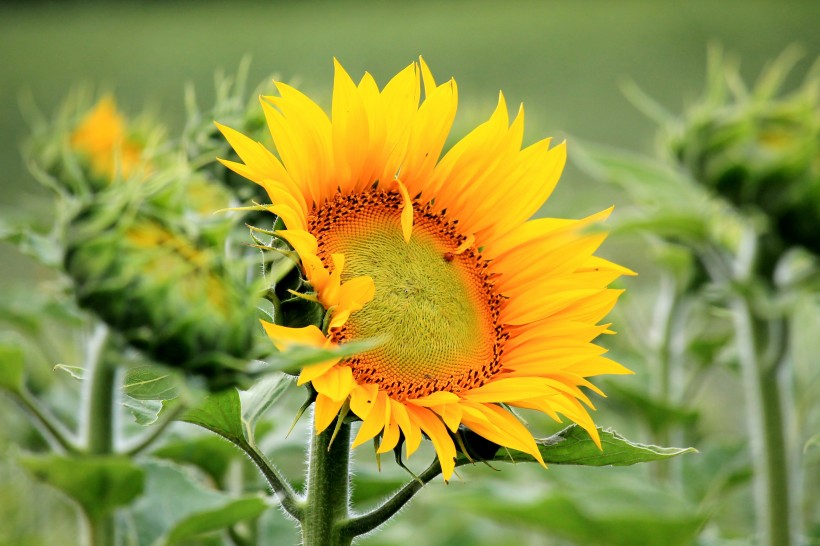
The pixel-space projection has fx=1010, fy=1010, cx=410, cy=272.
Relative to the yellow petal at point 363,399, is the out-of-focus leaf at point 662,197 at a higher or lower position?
higher

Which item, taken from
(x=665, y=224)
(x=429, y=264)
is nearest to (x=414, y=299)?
(x=429, y=264)

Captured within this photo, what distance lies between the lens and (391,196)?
0.61 meters

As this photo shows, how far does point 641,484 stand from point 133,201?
0.61 m

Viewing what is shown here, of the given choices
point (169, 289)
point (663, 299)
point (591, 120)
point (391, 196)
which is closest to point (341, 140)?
point (391, 196)

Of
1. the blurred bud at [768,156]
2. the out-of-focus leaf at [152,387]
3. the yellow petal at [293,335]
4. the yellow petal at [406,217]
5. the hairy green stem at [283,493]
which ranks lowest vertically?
the hairy green stem at [283,493]

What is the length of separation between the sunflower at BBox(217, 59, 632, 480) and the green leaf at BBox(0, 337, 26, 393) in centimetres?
23

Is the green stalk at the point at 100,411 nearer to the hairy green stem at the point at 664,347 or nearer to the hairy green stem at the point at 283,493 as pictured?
the hairy green stem at the point at 283,493

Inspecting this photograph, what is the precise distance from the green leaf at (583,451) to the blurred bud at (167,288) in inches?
6.9

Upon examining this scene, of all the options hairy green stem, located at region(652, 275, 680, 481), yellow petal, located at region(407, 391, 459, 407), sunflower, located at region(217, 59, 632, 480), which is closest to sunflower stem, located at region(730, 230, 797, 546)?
hairy green stem, located at region(652, 275, 680, 481)

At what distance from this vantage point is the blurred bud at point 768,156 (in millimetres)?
968

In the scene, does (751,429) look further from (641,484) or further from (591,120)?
(591,120)

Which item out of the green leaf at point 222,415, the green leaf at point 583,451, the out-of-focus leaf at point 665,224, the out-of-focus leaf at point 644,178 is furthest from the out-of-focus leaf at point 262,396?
the out-of-focus leaf at point 644,178

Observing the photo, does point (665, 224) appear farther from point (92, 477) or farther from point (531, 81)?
point (531, 81)

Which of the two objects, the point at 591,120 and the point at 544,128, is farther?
the point at 591,120
